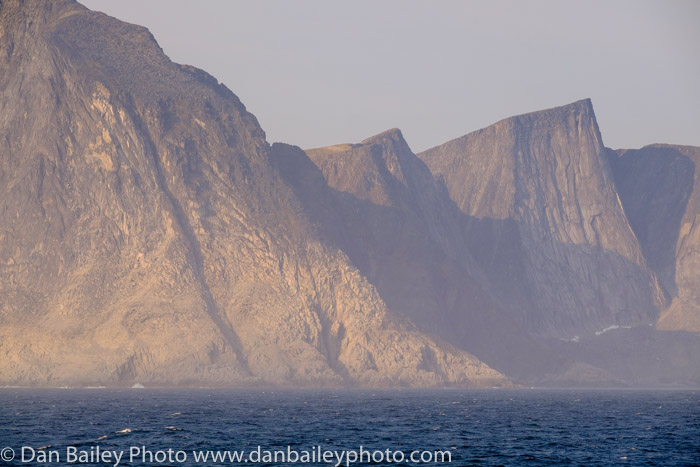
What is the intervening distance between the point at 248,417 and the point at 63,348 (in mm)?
103690

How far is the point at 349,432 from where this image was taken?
87.5m

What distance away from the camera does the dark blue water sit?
70.3m

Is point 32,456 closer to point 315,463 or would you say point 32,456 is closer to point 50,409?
point 315,463

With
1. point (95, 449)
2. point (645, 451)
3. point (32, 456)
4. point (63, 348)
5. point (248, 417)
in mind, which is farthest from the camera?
point (63, 348)

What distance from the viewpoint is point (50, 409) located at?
4414 inches

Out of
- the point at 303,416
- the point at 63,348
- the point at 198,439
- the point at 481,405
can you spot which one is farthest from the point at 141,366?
the point at 198,439

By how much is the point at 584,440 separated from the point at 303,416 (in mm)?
34875

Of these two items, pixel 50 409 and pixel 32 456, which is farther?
pixel 50 409

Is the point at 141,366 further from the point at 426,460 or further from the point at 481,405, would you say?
the point at 426,460

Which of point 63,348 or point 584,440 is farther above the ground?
point 63,348

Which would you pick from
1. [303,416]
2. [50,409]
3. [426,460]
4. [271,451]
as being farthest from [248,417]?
[426,460]

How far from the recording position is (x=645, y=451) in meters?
75.6

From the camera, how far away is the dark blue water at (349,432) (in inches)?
2768

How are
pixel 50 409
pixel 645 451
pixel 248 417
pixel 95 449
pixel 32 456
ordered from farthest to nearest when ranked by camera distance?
pixel 50 409 < pixel 248 417 < pixel 645 451 < pixel 95 449 < pixel 32 456
